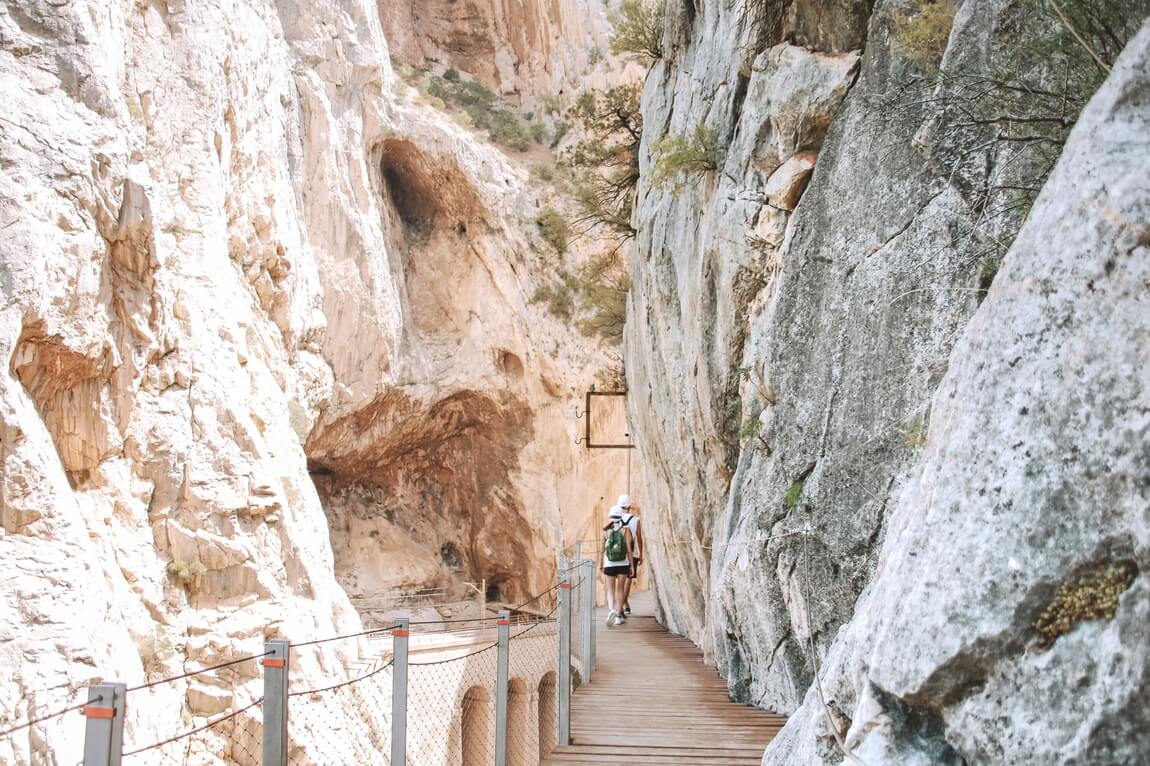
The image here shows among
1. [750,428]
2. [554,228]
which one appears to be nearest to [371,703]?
[750,428]

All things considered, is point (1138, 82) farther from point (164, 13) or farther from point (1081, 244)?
point (164, 13)

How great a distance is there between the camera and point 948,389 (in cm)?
303

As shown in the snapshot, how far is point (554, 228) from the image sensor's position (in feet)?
71.7

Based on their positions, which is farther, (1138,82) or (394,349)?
(394,349)

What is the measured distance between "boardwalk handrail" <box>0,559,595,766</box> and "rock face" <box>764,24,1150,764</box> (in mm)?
2211

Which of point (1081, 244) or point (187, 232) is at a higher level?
point (187, 232)

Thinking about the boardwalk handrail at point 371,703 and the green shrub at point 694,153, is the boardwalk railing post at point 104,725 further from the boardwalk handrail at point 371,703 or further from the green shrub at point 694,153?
the green shrub at point 694,153

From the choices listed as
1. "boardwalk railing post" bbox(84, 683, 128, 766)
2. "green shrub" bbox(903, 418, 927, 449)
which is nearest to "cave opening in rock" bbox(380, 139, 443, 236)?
"green shrub" bbox(903, 418, 927, 449)

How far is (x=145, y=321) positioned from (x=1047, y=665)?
39.8ft

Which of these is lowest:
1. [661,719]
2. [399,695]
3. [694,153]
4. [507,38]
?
[661,719]

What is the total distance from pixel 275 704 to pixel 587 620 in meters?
5.59

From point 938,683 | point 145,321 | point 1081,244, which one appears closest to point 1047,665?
point 938,683

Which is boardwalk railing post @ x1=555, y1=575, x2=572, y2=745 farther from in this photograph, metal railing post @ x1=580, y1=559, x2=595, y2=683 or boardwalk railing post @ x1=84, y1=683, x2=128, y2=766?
boardwalk railing post @ x1=84, y1=683, x2=128, y2=766

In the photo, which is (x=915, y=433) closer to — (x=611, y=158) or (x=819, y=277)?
(x=819, y=277)
